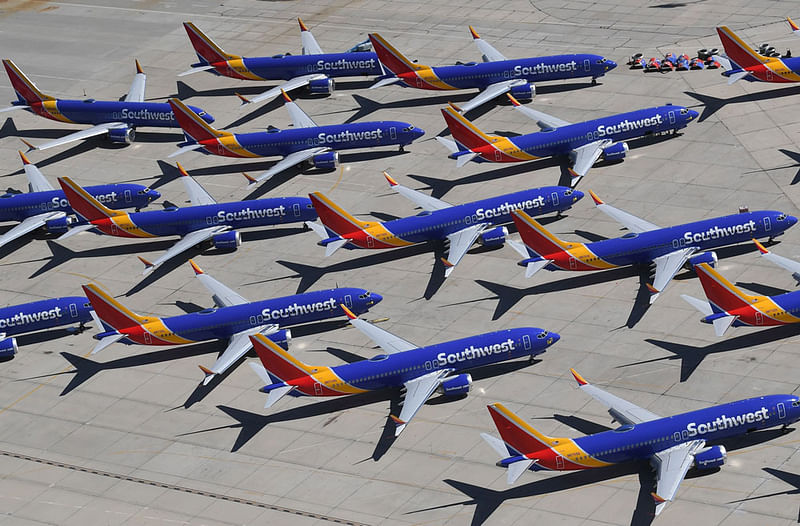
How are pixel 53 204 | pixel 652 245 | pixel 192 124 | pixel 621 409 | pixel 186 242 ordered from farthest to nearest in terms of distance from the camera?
pixel 192 124 < pixel 53 204 < pixel 186 242 < pixel 652 245 < pixel 621 409

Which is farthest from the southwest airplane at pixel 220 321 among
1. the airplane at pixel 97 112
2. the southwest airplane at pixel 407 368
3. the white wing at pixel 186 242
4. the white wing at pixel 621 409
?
the airplane at pixel 97 112

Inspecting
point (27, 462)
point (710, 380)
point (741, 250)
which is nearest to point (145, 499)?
point (27, 462)

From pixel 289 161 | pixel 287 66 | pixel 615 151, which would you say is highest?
pixel 287 66

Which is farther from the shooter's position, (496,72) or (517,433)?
(496,72)

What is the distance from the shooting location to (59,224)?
125375 mm

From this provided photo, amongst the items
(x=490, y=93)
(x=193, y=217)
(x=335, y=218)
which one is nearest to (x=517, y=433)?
(x=335, y=218)

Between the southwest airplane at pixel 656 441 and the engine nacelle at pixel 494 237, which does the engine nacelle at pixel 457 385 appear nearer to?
the southwest airplane at pixel 656 441

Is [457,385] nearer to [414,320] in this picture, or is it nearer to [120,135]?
[414,320]

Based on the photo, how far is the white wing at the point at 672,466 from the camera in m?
86.1

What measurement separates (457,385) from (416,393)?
9.94 feet

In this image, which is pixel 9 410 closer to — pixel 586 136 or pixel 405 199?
pixel 405 199

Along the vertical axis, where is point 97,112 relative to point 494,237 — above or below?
above

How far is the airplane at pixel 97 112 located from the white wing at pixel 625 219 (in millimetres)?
42712

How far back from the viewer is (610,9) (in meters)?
160
